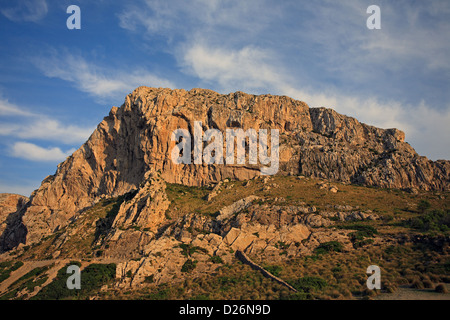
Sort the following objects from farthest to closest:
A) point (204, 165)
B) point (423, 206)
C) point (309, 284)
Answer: point (204, 165)
point (423, 206)
point (309, 284)

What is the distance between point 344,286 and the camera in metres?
25.1

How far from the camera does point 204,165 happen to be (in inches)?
2776

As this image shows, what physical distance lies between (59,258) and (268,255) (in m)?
37.7

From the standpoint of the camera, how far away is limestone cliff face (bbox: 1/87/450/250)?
70.3 metres

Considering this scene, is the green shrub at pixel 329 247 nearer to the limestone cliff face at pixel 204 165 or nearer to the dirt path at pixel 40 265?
the dirt path at pixel 40 265

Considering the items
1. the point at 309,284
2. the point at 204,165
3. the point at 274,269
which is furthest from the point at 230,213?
the point at 309,284

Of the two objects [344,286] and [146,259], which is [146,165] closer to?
[146,259]

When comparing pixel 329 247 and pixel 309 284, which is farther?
pixel 329 247

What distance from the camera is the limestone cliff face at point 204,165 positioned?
2768 inches

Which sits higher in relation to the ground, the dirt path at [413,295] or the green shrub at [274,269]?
the dirt path at [413,295]

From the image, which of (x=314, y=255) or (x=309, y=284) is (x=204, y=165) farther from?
(x=309, y=284)

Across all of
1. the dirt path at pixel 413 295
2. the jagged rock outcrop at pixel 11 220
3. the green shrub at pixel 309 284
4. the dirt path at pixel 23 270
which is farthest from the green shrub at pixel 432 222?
the jagged rock outcrop at pixel 11 220

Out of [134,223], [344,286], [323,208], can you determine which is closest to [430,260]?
[344,286]

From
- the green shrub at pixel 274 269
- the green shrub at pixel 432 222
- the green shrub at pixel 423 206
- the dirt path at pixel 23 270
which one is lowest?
the dirt path at pixel 23 270
